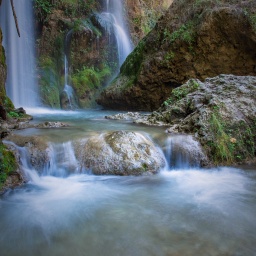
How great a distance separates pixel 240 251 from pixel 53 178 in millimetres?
2894

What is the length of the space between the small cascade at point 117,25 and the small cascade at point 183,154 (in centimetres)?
1277

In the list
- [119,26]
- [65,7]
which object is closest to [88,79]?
[65,7]

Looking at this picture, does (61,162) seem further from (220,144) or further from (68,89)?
(68,89)

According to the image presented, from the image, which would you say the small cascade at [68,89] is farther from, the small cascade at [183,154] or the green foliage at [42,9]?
the small cascade at [183,154]

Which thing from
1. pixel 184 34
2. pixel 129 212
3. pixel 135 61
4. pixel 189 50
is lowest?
pixel 129 212

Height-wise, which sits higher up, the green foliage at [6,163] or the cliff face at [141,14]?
the cliff face at [141,14]

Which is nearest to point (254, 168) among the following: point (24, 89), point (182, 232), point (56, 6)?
point (182, 232)

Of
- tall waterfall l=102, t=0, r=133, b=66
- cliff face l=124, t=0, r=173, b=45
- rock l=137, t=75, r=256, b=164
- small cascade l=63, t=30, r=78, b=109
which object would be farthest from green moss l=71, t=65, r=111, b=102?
rock l=137, t=75, r=256, b=164

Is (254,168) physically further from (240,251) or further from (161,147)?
(240,251)

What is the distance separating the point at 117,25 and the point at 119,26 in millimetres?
257

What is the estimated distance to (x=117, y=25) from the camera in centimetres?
1819

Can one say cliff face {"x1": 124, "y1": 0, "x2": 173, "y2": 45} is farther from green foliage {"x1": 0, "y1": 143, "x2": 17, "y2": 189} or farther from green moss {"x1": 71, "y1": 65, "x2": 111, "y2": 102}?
green foliage {"x1": 0, "y1": 143, "x2": 17, "y2": 189}

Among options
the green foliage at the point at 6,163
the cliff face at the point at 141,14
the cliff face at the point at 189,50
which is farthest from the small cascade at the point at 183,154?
the cliff face at the point at 141,14

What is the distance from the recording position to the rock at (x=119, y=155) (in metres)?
4.34
